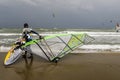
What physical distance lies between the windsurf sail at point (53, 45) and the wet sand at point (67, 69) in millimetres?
348

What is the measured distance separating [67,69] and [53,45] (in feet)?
8.67

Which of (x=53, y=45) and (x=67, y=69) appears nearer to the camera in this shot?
(x=67, y=69)

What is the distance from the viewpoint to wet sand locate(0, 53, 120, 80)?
32.1ft

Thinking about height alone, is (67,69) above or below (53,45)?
below

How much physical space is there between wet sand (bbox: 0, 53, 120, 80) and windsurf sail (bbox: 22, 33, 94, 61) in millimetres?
348

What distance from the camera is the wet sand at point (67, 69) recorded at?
9797 mm

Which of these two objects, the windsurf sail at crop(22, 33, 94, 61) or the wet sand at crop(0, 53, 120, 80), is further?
the windsurf sail at crop(22, 33, 94, 61)

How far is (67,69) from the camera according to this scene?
1102 centimetres

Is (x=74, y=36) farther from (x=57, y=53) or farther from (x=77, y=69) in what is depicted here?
(x=77, y=69)

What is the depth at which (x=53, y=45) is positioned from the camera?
1341cm

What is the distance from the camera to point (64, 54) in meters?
13.6

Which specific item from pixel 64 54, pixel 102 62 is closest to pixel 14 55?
pixel 64 54

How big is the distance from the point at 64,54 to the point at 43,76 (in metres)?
3.78

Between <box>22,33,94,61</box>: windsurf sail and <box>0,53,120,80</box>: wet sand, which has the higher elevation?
<box>22,33,94,61</box>: windsurf sail
